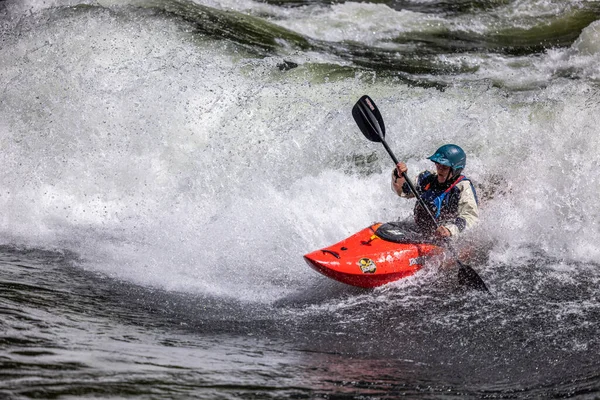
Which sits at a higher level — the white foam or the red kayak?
the white foam

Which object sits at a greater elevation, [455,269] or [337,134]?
[337,134]

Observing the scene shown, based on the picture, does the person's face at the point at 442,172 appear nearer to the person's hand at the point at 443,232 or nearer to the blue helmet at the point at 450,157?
the blue helmet at the point at 450,157

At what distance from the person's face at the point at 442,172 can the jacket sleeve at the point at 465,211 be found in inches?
5.1

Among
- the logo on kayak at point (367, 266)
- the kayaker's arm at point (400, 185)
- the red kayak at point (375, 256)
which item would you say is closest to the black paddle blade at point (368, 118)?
the kayaker's arm at point (400, 185)

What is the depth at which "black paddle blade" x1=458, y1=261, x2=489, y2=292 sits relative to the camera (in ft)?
18.0

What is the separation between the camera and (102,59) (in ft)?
28.1

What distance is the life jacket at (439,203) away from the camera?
5926 millimetres

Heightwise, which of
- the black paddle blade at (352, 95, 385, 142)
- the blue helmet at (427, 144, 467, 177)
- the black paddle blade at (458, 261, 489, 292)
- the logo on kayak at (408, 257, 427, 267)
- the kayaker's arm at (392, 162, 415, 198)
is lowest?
the black paddle blade at (458, 261, 489, 292)

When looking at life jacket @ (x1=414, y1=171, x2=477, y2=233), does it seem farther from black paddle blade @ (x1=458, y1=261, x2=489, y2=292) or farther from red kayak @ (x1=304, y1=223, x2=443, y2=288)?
black paddle blade @ (x1=458, y1=261, x2=489, y2=292)

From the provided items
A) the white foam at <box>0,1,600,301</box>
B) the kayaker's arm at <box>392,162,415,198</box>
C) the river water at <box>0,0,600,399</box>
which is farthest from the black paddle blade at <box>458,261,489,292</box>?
the white foam at <box>0,1,600,301</box>

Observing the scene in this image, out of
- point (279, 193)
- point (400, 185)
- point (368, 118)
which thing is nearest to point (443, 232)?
point (400, 185)

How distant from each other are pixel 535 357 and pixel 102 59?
6.26 meters

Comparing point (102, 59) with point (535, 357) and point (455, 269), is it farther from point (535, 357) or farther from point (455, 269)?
point (535, 357)

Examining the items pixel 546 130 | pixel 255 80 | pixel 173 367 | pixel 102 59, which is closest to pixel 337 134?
pixel 255 80
